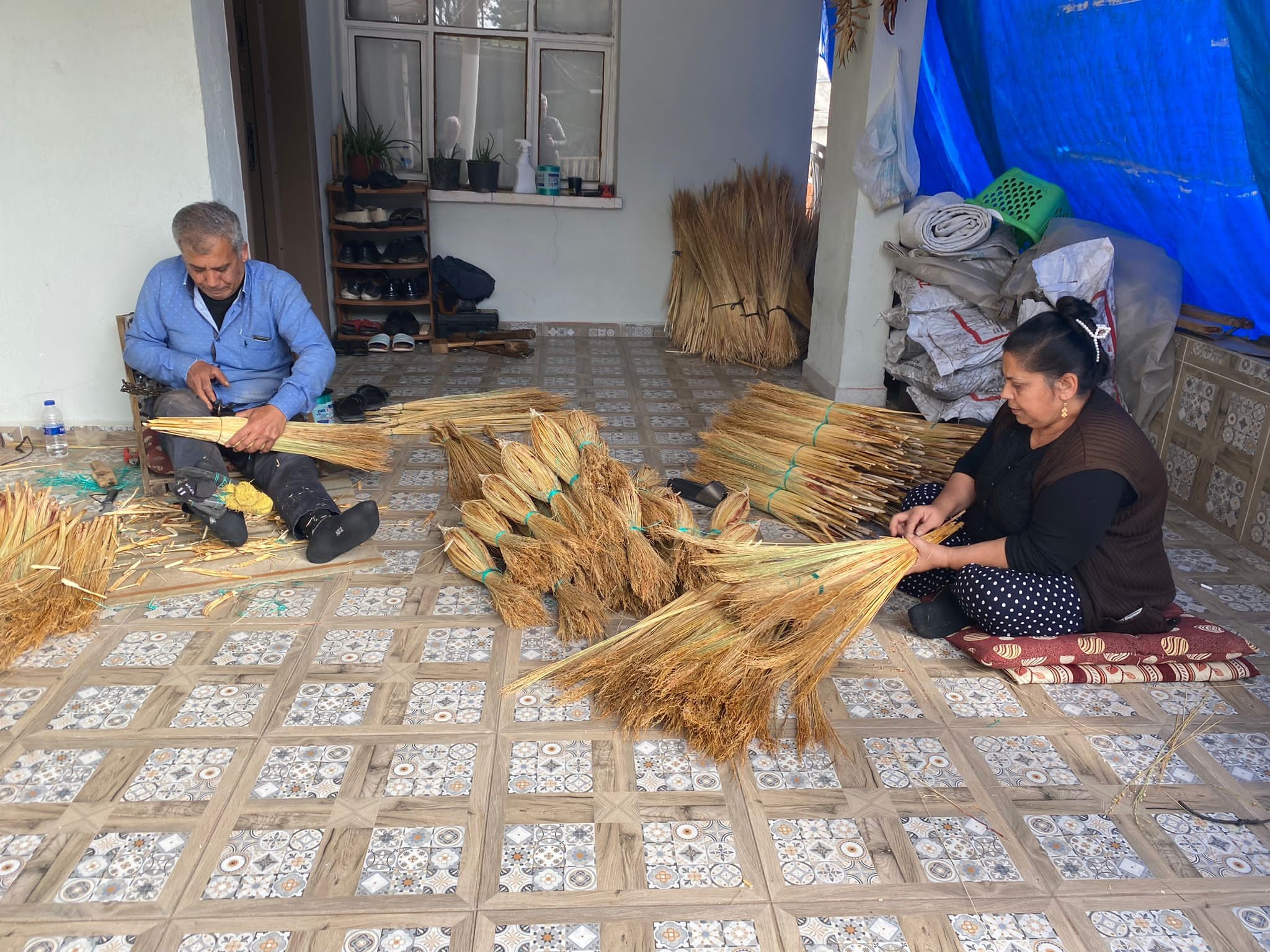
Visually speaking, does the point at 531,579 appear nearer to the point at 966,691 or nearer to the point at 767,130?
the point at 966,691

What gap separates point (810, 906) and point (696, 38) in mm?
5298

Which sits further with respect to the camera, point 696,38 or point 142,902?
point 696,38

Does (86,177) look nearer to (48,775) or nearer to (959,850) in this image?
(48,775)

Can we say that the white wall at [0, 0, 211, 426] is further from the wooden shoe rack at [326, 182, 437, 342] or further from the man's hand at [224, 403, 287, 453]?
the wooden shoe rack at [326, 182, 437, 342]

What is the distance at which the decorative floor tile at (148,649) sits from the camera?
2379 mm

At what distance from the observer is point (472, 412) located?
4.00m

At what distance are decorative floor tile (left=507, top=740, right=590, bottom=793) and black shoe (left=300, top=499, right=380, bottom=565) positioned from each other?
3.51 ft

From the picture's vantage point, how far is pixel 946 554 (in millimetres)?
2475

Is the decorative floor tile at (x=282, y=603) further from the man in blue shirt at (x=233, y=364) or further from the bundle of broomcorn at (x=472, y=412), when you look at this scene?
the bundle of broomcorn at (x=472, y=412)

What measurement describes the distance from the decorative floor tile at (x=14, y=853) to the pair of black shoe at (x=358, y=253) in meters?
4.16

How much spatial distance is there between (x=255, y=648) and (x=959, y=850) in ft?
5.73

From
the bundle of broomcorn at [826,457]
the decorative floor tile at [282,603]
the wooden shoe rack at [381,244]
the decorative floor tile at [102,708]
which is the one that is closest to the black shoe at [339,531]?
the decorative floor tile at [282,603]

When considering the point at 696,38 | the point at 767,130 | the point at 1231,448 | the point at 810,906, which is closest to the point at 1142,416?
the point at 1231,448

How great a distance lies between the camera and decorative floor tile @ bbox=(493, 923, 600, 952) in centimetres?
160
